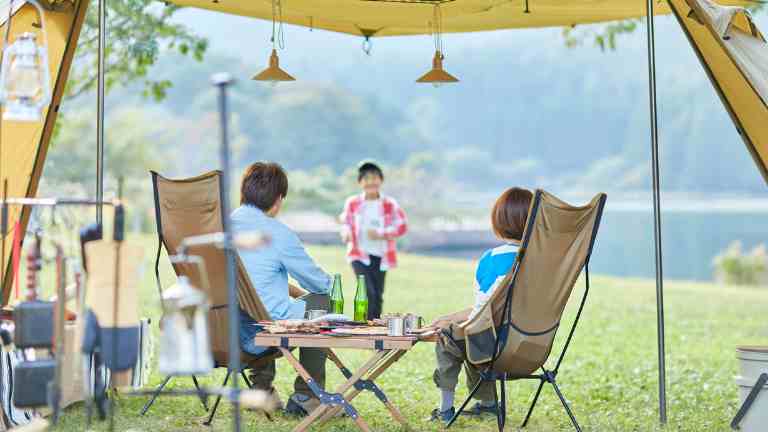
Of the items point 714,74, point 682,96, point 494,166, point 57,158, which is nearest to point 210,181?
point 714,74

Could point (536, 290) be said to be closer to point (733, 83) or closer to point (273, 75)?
point (733, 83)

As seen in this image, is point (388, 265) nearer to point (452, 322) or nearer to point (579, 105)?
point (452, 322)

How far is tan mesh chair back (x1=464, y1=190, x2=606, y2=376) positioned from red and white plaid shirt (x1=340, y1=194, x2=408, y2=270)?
112 inches

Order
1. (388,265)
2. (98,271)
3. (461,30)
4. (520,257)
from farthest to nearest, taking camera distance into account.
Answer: (388,265) → (461,30) → (520,257) → (98,271)

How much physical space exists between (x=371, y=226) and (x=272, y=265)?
2.73 meters

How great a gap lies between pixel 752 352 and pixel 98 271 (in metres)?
2.55

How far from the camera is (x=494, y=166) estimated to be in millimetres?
57719

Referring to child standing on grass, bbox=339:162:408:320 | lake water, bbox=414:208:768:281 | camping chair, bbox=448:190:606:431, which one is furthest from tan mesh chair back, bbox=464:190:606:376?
lake water, bbox=414:208:768:281

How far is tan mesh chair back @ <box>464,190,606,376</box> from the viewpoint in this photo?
13.9ft

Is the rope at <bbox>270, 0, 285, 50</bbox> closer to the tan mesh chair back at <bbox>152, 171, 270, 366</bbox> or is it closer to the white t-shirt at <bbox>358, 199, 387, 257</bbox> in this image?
the tan mesh chair back at <bbox>152, 171, 270, 366</bbox>

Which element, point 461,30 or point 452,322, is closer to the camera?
point 452,322

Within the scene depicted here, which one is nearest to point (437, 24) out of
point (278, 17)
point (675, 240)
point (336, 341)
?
point (278, 17)

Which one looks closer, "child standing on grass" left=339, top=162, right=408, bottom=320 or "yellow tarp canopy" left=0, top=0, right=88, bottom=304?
"yellow tarp canopy" left=0, top=0, right=88, bottom=304

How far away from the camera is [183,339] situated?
251 centimetres
